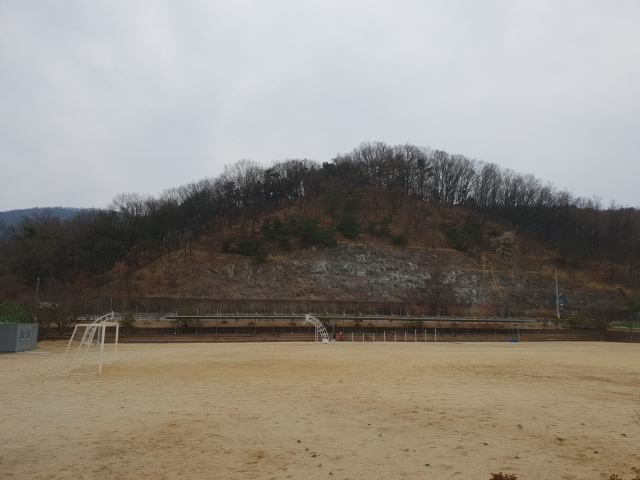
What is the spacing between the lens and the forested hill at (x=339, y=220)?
8262 centimetres

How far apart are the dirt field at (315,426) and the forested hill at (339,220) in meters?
62.1

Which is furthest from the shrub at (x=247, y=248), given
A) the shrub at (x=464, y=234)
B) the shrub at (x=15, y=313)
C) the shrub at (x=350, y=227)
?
the shrub at (x=15, y=313)

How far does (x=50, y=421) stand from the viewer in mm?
10672

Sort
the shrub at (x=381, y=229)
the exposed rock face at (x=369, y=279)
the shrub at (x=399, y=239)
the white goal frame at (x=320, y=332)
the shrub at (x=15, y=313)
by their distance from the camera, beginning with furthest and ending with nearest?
the shrub at (x=381, y=229)
the shrub at (x=399, y=239)
the exposed rock face at (x=369, y=279)
the white goal frame at (x=320, y=332)
the shrub at (x=15, y=313)

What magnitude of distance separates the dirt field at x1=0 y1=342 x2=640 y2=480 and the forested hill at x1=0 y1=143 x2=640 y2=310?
204 feet

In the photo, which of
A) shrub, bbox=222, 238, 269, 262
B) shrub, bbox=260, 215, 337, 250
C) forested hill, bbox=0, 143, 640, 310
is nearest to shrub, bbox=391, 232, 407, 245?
forested hill, bbox=0, 143, 640, 310

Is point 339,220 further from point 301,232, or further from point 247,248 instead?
point 247,248

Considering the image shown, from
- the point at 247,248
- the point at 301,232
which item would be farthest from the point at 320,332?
the point at 301,232

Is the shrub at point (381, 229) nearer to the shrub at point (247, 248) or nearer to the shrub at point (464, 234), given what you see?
the shrub at point (464, 234)

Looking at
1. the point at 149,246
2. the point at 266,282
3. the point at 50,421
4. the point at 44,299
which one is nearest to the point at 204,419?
the point at 50,421

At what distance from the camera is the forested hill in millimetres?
82625

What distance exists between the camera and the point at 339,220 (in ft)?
322

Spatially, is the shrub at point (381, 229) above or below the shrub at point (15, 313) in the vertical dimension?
above

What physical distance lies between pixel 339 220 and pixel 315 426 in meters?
88.3
